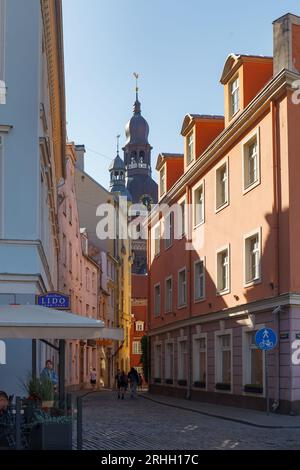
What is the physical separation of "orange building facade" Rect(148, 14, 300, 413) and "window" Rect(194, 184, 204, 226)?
2.1 inches

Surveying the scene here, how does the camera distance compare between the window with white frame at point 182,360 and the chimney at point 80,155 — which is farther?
the chimney at point 80,155

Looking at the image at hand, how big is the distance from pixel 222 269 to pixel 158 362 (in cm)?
1383

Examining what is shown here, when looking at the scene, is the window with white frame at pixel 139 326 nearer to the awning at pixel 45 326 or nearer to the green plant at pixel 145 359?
the green plant at pixel 145 359

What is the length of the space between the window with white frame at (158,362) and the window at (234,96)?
56.2 ft

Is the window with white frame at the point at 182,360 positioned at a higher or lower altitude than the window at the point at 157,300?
lower

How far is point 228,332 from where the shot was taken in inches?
1133

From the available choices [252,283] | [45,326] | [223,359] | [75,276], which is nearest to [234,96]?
[252,283]

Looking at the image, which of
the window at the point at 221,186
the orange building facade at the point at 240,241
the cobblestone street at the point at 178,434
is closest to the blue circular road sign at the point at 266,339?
the orange building facade at the point at 240,241

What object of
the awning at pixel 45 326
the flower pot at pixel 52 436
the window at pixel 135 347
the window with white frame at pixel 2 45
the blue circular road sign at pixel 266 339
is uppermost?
the window with white frame at pixel 2 45

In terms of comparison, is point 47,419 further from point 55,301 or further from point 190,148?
point 190,148

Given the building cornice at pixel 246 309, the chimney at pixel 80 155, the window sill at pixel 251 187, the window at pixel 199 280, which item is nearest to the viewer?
the building cornice at pixel 246 309

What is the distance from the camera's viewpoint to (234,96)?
29.1 metres

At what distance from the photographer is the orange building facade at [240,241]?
23.5 meters
